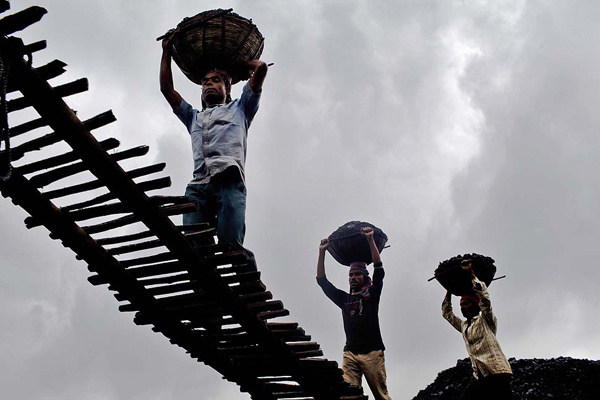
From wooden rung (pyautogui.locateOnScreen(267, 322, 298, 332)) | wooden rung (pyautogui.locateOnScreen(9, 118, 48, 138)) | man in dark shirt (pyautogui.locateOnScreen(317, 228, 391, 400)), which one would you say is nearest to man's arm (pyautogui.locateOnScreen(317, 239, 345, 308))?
man in dark shirt (pyautogui.locateOnScreen(317, 228, 391, 400))

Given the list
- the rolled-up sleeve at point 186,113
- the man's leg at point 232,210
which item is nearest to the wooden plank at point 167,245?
the man's leg at point 232,210

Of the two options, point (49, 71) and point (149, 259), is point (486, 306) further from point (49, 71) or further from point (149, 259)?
point (49, 71)

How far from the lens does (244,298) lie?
5367mm

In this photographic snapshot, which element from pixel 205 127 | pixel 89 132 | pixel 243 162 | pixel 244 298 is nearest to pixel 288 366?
pixel 244 298

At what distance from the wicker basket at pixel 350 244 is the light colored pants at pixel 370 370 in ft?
4.85

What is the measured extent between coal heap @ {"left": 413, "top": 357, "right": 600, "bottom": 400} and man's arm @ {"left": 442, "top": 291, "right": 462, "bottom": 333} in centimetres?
202

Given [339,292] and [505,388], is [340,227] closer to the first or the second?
[339,292]

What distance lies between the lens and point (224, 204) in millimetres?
5770

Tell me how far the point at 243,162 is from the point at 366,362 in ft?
9.89

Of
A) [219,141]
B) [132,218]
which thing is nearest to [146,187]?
[132,218]

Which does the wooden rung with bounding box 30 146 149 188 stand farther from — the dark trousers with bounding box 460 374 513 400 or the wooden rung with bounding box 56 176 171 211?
the dark trousers with bounding box 460 374 513 400

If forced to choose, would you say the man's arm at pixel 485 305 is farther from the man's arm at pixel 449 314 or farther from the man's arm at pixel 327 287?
the man's arm at pixel 327 287

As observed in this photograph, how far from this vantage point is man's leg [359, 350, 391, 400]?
308 inches

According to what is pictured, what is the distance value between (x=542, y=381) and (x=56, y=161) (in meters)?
6.78
